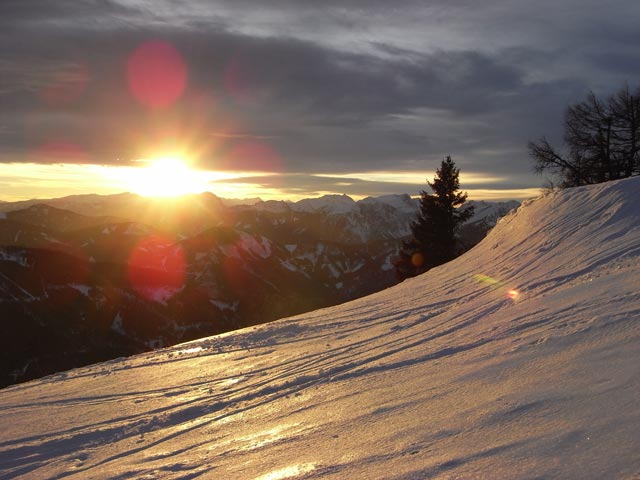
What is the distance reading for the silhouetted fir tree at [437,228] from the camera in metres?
34.2

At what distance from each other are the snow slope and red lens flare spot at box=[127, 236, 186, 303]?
11585cm

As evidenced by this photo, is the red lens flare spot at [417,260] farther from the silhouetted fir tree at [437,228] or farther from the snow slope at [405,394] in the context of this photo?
the snow slope at [405,394]

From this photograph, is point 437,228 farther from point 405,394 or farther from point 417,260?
point 405,394

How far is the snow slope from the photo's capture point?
4078 millimetres

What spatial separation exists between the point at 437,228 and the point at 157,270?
11541 centimetres

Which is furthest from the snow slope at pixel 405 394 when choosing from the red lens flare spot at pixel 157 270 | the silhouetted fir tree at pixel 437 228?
the red lens flare spot at pixel 157 270

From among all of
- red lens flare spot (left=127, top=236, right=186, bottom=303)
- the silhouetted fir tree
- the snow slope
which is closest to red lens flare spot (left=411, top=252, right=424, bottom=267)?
the silhouetted fir tree

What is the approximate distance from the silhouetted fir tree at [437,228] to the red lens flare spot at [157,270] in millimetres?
95610

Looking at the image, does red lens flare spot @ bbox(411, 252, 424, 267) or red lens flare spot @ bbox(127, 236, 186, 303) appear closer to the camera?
red lens flare spot @ bbox(411, 252, 424, 267)

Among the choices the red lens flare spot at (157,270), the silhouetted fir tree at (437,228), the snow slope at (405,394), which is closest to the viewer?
the snow slope at (405,394)

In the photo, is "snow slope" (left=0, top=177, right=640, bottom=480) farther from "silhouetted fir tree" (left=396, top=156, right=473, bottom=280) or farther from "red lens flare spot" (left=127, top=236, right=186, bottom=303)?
"red lens flare spot" (left=127, top=236, right=186, bottom=303)

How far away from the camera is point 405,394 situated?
596 cm

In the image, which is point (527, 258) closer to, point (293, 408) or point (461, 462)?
point (293, 408)

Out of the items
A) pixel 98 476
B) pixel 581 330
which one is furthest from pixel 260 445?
pixel 581 330
